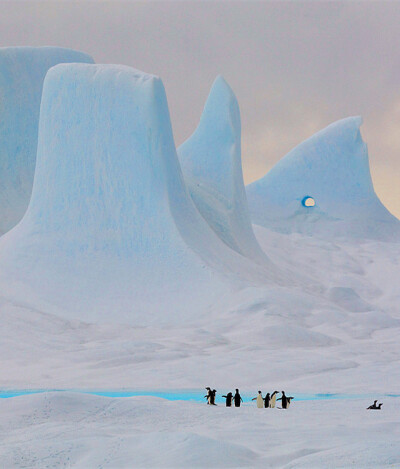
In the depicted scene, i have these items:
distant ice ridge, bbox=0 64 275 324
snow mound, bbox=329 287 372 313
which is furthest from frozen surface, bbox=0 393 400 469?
snow mound, bbox=329 287 372 313

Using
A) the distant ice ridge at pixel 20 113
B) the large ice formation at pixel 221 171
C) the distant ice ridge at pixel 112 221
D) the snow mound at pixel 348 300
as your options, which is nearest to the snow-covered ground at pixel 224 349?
the snow mound at pixel 348 300

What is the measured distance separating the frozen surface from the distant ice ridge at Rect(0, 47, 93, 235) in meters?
26.7

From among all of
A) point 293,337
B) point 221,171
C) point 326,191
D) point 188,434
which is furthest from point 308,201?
point 188,434

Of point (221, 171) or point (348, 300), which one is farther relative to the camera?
point (221, 171)

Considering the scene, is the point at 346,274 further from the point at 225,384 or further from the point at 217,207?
the point at 225,384

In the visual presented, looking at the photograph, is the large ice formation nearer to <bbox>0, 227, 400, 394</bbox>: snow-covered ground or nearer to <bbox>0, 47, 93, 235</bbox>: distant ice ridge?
<bbox>0, 227, 400, 394</bbox>: snow-covered ground

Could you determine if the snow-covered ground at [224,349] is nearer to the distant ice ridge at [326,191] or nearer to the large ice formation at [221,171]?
the large ice formation at [221,171]

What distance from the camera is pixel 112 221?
25.6m

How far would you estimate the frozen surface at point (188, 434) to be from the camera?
788 cm

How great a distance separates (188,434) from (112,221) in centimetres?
1745

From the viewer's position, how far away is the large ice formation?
30531 mm

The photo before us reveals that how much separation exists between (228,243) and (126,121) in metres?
6.22

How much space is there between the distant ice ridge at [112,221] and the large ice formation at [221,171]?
3.01 meters

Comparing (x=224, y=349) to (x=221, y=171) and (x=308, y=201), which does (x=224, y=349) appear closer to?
(x=221, y=171)
